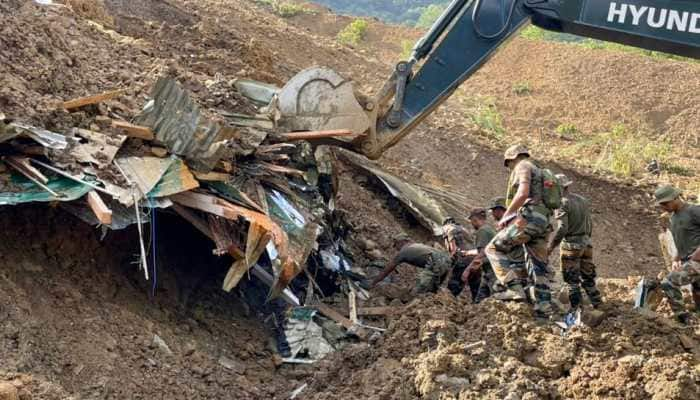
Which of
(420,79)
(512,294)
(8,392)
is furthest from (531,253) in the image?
(8,392)

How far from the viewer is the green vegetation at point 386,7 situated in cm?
4924

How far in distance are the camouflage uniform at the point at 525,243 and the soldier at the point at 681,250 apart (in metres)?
1.05

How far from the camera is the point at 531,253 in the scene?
305 inches

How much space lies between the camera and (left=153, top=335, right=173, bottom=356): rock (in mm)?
6736

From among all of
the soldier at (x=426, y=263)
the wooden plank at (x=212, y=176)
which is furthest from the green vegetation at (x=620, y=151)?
the wooden plank at (x=212, y=176)

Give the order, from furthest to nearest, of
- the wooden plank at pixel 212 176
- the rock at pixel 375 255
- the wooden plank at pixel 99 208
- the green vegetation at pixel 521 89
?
→ the green vegetation at pixel 521 89
the rock at pixel 375 255
the wooden plank at pixel 212 176
the wooden plank at pixel 99 208

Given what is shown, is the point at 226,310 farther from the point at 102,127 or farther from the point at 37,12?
the point at 37,12

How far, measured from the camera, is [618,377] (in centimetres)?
613

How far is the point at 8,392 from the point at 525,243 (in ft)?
13.9

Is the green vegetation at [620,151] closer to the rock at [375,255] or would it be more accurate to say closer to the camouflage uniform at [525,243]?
the rock at [375,255]

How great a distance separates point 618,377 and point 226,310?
3.30m

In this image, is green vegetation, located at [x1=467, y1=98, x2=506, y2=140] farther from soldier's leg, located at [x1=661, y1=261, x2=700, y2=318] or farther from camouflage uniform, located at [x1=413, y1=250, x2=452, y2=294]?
soldier's leg, located at [x1=661, y1=261, x2=700, y2=318]

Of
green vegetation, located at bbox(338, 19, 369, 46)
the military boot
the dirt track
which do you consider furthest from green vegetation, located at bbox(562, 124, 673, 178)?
green vegetation, located at bbox(338, 19, 369, 46)

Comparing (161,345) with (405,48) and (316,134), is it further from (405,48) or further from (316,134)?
(405,48)
